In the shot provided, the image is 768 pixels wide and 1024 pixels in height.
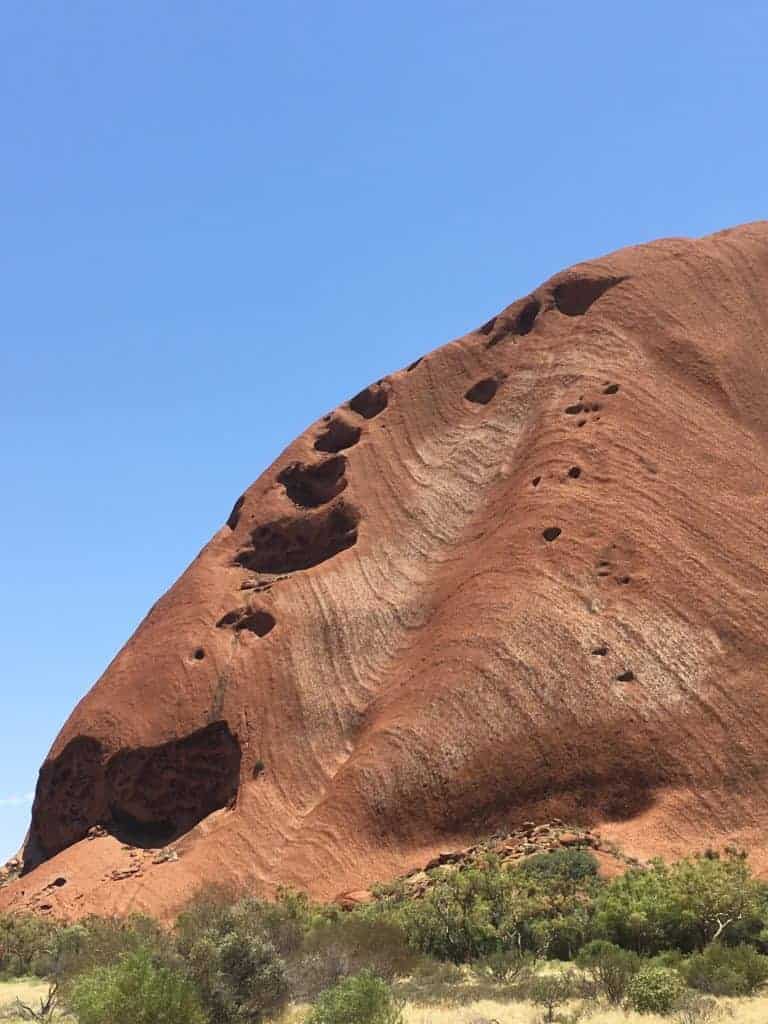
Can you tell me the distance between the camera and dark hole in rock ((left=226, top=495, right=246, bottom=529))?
40156 mm

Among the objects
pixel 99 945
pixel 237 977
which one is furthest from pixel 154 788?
pixel 237 977

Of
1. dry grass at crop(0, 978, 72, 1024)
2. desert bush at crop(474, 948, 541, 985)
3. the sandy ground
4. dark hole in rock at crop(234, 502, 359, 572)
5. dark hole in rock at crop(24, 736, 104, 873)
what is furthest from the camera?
dark hole in rock at crop(234, 502, 359, 572)

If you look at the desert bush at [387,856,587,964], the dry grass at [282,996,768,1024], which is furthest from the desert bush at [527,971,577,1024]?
the desert bush at [387,856,587,964]

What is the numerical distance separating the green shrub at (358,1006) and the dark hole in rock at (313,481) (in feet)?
85.5

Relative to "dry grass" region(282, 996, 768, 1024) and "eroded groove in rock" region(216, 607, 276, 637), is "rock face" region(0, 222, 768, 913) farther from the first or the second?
"dry grass" region(282, 996, 768, 1024)

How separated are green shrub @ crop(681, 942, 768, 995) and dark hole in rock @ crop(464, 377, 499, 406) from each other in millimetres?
24289

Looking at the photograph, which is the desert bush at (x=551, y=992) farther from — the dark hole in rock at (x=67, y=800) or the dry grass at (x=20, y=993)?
the dark hole in rock at (x=67, y=800)

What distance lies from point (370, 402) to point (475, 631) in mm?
15083

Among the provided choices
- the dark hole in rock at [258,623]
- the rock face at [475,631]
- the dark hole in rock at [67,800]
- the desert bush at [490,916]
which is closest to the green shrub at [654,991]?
the desert bush at [490,916]

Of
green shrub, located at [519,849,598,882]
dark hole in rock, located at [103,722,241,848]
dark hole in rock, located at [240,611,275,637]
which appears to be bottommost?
green shrub, located at [519,849,598,882]

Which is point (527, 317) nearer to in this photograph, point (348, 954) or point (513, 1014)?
point (348, 954)

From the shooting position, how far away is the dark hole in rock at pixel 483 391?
37500 millimetres

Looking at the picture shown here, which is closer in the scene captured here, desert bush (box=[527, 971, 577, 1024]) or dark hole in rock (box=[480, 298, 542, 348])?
desert bush (box=[527, 971, 577, 1024])

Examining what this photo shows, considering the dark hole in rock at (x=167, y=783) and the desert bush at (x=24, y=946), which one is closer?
the desert bush at (x=24, y=946)
